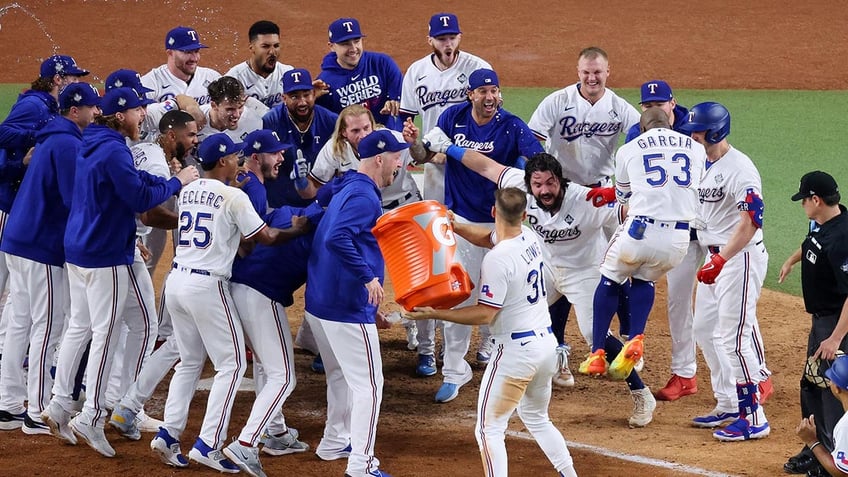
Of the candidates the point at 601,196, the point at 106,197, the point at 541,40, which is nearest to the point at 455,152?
the point at 601,196

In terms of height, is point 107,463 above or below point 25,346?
below

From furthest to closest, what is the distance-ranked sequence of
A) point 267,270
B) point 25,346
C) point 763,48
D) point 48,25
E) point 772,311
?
point 48,25 → point 763,48 → point 772,311 → point 25,346 → point 267,270

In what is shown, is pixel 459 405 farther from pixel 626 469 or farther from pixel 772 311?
pixel 772 311

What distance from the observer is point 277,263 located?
6.13 m

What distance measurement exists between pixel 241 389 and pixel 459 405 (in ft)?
5.12

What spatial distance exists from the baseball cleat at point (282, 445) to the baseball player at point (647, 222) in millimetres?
1790

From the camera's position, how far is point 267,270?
6117 millimetres

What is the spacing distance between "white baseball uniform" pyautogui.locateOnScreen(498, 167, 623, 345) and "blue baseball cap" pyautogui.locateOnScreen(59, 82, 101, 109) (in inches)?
104

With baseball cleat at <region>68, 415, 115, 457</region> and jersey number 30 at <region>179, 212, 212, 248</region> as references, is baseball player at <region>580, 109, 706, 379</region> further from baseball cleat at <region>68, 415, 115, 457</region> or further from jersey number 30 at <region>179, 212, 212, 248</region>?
baseball cleat at <region>68, 415, 115, 457</region>

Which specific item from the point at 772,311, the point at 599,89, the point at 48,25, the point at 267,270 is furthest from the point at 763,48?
the point at 267,270

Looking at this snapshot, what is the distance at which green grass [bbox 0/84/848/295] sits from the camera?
10.7 m

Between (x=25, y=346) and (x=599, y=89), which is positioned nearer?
(x=25, y=346)

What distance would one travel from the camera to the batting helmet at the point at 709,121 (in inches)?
262

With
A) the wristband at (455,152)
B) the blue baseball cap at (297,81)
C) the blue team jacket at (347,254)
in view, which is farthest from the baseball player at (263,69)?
the blue team jacket at (347,254)
